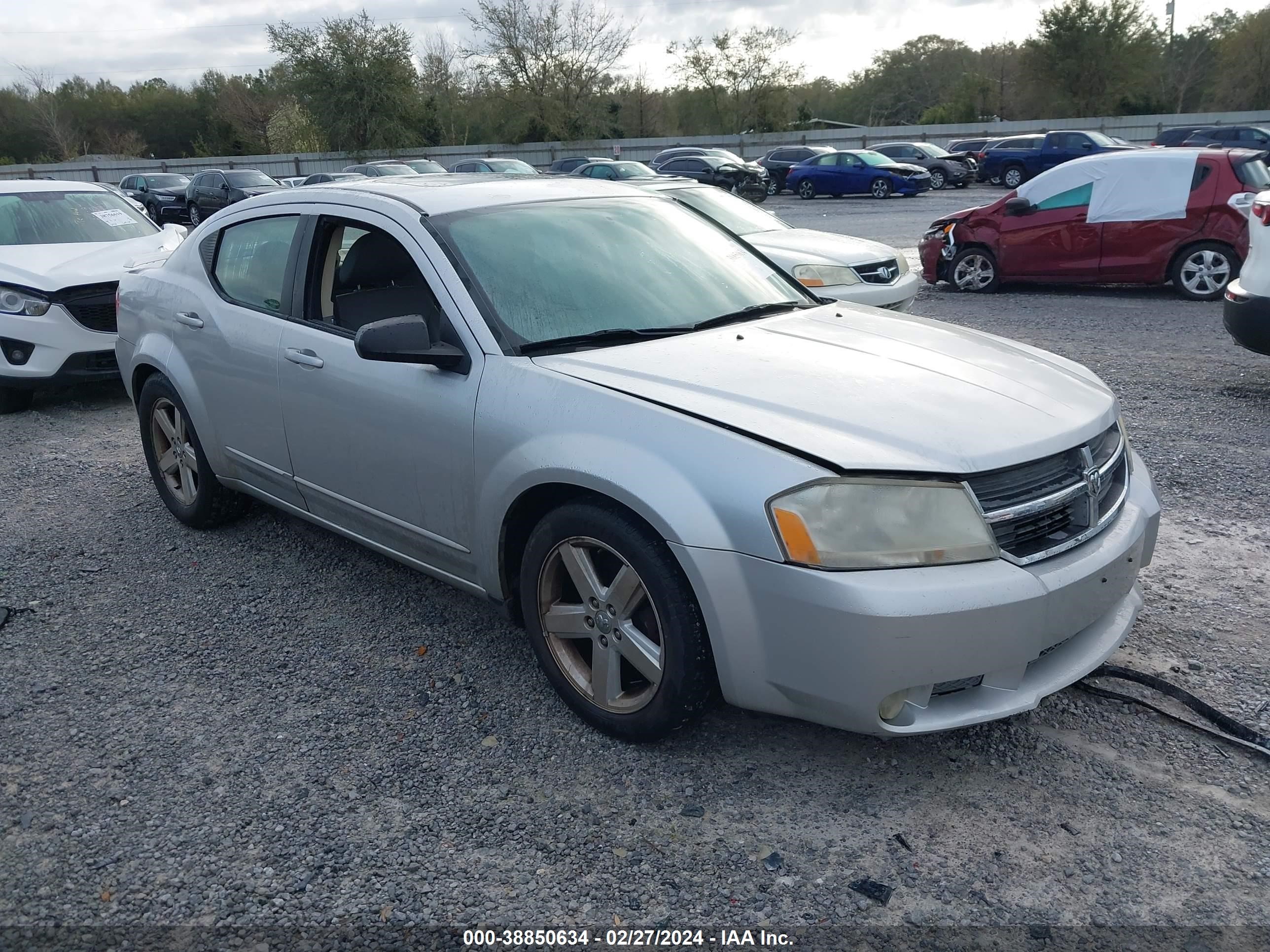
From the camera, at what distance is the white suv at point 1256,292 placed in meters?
6.29

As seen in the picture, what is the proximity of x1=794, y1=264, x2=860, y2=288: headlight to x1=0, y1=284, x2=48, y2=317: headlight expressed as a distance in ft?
19.6

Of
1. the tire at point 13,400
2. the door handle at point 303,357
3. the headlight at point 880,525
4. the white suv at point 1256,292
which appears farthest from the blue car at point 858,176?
the headlight at point 880,525

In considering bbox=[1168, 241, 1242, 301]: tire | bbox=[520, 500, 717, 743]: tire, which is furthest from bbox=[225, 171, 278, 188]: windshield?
bbox=[520, 500, 717, 743]: tire

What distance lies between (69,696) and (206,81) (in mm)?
81394

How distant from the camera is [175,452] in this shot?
5.15 metres

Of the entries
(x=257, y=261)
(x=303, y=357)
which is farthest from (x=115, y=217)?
(x=303, y=357)

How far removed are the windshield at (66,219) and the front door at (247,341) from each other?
530 cm

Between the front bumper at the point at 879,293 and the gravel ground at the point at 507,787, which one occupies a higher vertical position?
the front bumper at the point at 879,293

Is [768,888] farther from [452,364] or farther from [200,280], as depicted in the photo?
[200,280]

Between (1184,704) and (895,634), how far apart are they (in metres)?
1.36

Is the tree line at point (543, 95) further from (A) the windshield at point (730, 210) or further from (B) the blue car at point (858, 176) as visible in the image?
(A) the windshield at point (730, 210)

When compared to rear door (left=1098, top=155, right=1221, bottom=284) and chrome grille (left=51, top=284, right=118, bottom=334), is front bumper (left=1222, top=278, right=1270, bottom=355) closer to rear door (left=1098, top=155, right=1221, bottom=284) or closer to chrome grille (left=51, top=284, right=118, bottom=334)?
rear door (left=1098, top=155, right=1221, bottom=284)

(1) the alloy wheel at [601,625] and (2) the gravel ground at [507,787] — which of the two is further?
(1) the alloy wheel at [601,625]

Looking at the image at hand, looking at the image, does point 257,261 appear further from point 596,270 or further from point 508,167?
point 508,167
